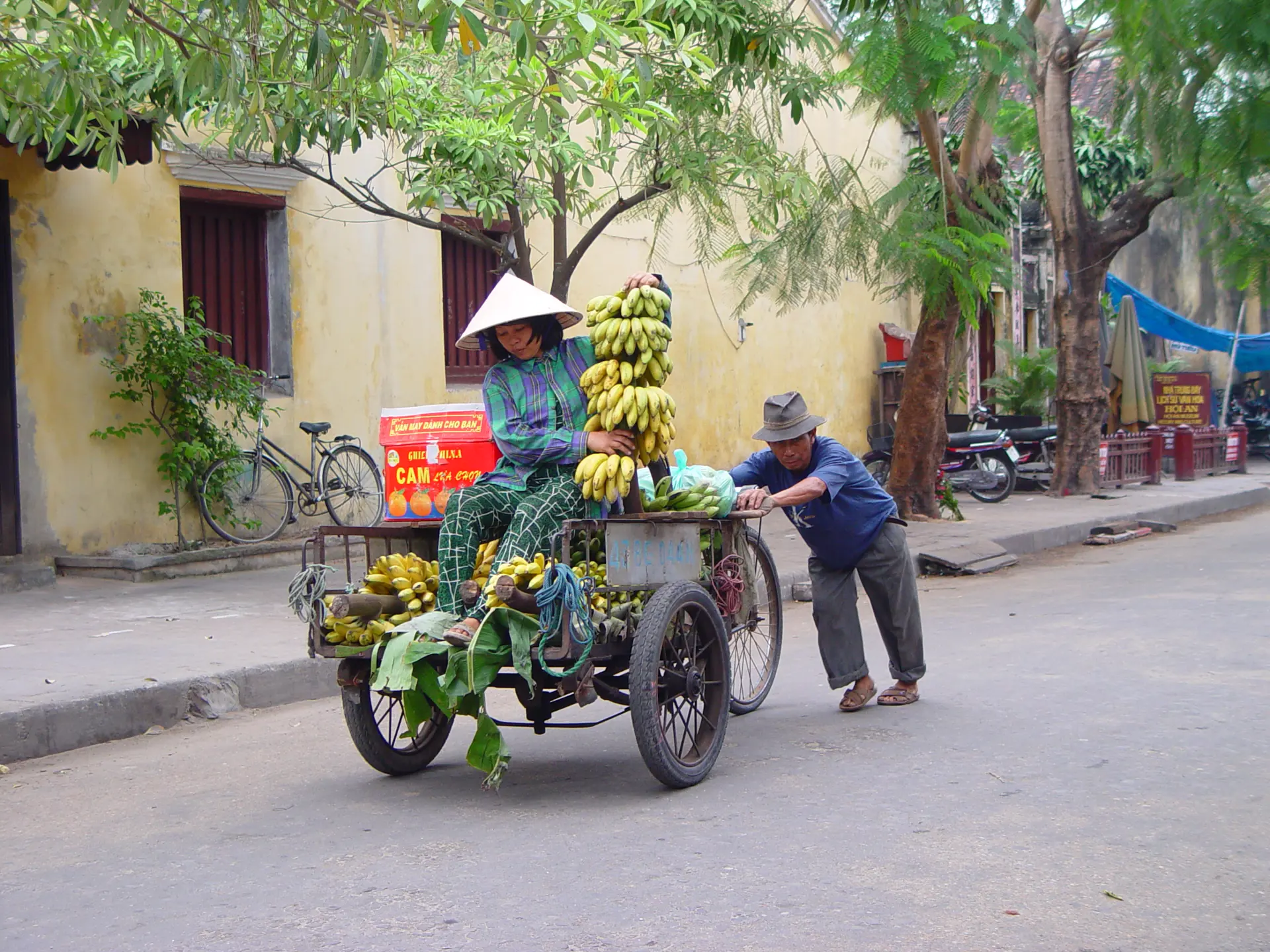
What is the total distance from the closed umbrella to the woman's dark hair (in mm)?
16320

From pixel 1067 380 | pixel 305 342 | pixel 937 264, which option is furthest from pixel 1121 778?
pixel 1067 380

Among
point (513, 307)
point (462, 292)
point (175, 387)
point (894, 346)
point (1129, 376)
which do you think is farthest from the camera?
point (894, 346)

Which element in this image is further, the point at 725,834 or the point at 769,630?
the point at 769,630

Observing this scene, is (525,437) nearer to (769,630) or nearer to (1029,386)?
(769,630)

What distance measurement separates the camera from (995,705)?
604cm

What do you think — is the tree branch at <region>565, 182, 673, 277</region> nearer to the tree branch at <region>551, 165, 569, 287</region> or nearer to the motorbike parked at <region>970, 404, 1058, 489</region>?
the tree branch at <region>551, 165, 569, 287</region>

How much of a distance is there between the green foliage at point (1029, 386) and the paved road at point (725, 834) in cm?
1506

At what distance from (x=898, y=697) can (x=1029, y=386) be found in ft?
53.7

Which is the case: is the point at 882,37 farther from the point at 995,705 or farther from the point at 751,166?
the point at 995,705

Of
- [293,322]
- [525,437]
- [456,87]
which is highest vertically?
Result: [456,87]

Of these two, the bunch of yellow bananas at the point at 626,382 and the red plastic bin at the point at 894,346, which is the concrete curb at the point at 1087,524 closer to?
the bunch of yellow bananas at the point at 626,382

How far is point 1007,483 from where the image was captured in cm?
1702

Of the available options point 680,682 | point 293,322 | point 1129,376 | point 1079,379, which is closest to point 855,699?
point 680,682

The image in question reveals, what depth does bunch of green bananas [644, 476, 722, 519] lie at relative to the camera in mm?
5289
